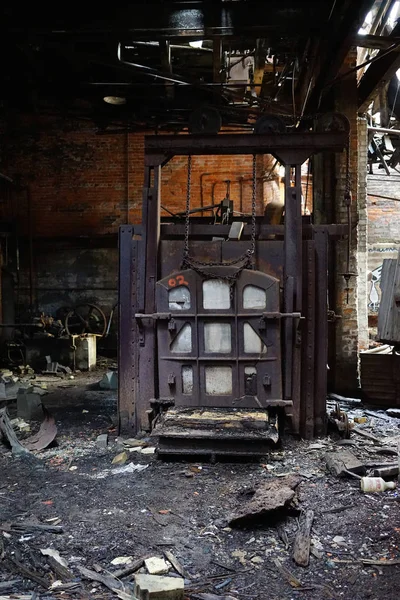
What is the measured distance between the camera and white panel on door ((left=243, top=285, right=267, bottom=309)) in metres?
5.54

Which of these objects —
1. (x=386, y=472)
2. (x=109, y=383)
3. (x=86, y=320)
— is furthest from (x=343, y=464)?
(x=86, y=320)

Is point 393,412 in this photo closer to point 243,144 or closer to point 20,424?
point 243,144

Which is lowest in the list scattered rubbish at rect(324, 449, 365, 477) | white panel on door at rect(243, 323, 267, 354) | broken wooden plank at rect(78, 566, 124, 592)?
broken wooden plank at rect(78, 566, 124, 592)

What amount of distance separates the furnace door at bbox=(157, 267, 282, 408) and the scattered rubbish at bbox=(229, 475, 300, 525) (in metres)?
1.36

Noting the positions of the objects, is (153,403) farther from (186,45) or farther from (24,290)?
(24,290)

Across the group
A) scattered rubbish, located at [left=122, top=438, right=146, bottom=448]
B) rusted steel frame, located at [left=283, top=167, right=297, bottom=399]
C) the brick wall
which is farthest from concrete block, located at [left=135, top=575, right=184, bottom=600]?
the brick wall

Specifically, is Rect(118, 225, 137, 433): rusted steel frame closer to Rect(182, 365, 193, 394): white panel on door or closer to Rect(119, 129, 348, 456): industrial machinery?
Rect(119, 129, 348, 456): industrial machinery

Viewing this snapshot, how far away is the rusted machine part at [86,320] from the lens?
12.6 metres

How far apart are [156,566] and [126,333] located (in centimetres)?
319

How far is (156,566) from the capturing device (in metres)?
3.08

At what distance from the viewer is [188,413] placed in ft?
17.6

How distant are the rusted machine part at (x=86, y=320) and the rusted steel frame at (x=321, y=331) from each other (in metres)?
7.68

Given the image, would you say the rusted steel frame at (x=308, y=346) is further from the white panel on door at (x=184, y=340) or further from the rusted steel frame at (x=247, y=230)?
the white panel on door at (x=184, y=340)

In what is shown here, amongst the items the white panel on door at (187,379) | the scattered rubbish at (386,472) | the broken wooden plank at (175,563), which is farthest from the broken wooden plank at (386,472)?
the broken wooden plank at (175,563)
